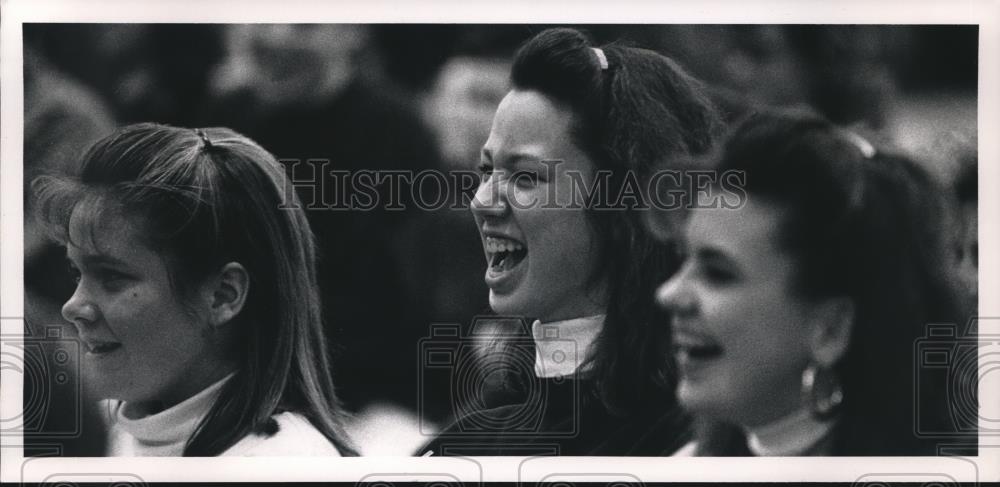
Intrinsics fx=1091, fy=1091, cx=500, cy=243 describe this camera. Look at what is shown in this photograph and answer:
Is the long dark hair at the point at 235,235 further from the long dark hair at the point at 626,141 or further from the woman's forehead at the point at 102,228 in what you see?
the long dark hair at the point at 626,141

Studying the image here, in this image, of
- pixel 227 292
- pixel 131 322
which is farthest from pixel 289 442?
pixel 131 322

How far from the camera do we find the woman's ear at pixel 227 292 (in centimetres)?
340

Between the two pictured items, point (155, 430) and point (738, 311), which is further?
point (155, 430)

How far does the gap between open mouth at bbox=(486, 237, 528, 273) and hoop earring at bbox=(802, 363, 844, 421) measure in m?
0.95

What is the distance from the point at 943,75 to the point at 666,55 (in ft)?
2.86

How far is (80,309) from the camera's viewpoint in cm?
339

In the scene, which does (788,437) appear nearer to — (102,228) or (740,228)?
(740,228)

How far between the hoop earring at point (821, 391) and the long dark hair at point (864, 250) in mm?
29

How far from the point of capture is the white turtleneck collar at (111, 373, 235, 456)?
11.3 ft

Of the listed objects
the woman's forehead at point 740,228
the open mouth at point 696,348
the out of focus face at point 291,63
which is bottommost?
the open mouth at point 696,348

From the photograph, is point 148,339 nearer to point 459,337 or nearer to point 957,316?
point 459,337

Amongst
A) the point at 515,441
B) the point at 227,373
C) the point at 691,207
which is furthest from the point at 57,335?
the point at 691,207

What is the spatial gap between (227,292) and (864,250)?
198 cm

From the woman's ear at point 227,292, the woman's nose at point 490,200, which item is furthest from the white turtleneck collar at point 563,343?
the woman's ear at point 227,292
